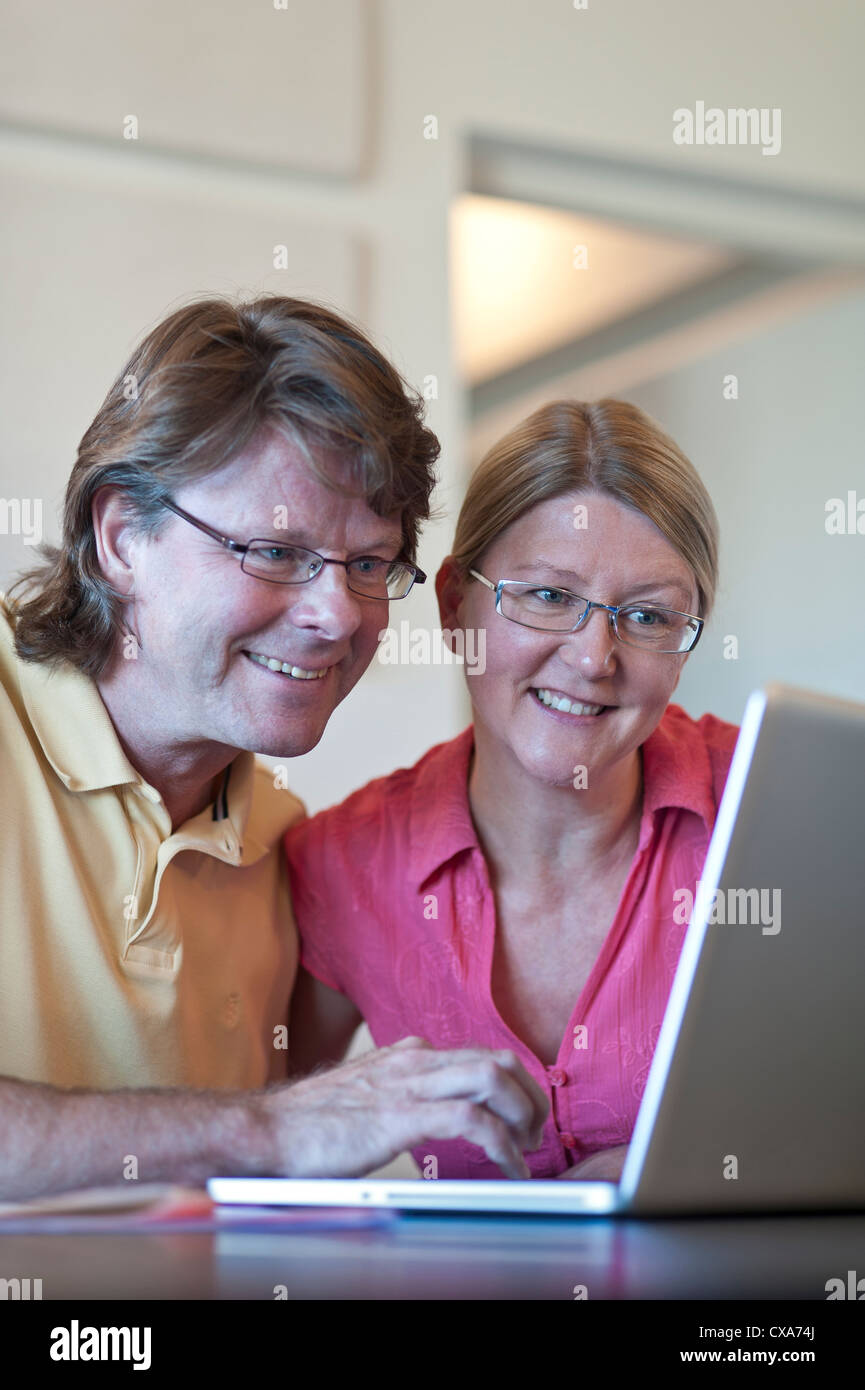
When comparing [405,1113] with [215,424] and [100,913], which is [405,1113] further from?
[215,424]

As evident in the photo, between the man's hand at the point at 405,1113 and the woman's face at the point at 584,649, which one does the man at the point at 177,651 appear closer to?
the woman's face at the point at 584,649

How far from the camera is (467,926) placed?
5.34 feet

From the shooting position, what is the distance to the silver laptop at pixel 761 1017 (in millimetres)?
791

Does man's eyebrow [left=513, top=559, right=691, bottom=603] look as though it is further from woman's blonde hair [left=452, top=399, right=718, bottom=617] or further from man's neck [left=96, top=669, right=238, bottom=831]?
man's neck [left=96, top=669, right=238, bottom=831]

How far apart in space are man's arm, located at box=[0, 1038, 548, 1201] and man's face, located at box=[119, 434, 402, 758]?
0.47m

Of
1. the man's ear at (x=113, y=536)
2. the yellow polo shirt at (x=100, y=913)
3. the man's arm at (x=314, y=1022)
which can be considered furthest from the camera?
the man's arm at (x=314, y=1022)

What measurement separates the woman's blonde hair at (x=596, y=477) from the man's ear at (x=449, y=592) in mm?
19

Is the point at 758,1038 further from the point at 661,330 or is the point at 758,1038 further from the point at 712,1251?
the point at 661,330

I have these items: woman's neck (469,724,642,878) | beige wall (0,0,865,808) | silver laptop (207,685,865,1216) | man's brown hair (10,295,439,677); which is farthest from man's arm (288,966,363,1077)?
beige wall (0,0,865,808)

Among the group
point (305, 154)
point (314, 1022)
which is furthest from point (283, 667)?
point (305, 154)

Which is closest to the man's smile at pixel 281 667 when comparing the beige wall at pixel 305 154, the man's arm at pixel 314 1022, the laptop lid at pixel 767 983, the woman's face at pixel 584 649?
the woman's face at pixel 584 649

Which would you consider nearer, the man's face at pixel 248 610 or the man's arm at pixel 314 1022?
the man's face at pixel 248 610

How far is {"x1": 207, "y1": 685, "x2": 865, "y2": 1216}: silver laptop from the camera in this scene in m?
0.79

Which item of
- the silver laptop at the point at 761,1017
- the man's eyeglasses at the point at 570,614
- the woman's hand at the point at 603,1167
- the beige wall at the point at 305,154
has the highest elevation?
the beige wall at the point at 305,154
